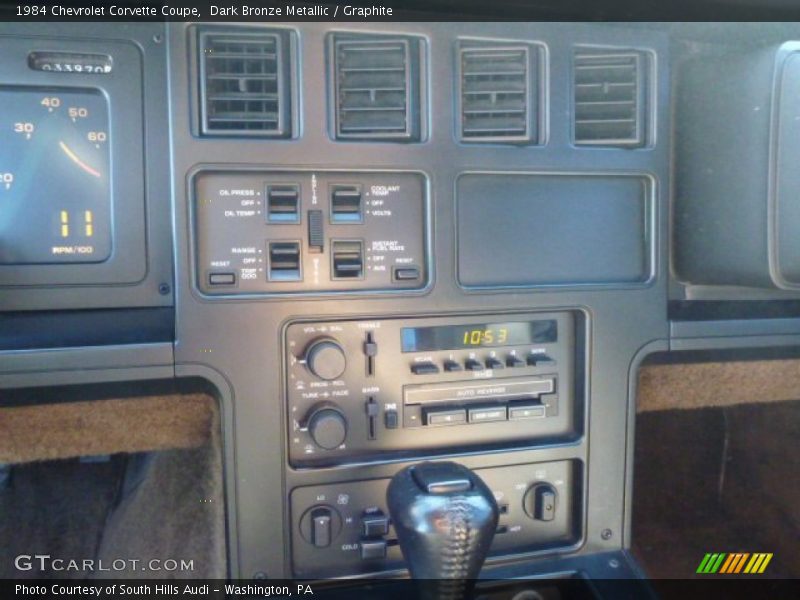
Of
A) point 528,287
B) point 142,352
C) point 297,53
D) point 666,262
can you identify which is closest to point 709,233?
point 666,262

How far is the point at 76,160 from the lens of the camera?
42.4 inches

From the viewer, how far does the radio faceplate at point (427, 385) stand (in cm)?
110

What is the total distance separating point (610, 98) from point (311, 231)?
0.55m

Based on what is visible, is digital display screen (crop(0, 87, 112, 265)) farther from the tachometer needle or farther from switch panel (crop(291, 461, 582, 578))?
switch panel (crop(291, 461, 582, 578))

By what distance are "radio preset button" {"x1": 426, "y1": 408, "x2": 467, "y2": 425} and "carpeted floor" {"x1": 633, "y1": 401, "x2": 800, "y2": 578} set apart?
863 millimetres

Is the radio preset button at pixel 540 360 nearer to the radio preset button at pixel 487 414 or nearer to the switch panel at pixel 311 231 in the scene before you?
the radio preset button at pixel 487 414

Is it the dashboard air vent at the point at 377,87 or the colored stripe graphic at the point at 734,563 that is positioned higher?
the dashboard air vent at the point at 377,87

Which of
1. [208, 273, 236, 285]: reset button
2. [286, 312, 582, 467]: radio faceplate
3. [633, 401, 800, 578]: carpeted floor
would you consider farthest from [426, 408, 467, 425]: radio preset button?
[633, 401, 800, 578]: carpeted floor

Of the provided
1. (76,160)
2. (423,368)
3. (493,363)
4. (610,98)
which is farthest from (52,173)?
(610,98)

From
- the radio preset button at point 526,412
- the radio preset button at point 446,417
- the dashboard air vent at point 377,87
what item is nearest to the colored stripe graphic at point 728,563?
the radio preset button at point 526,412

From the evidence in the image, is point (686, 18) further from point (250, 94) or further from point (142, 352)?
point (142, 352)

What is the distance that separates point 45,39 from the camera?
1.05 metres

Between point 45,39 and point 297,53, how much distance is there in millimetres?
360

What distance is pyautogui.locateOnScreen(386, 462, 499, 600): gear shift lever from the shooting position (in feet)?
2.96
